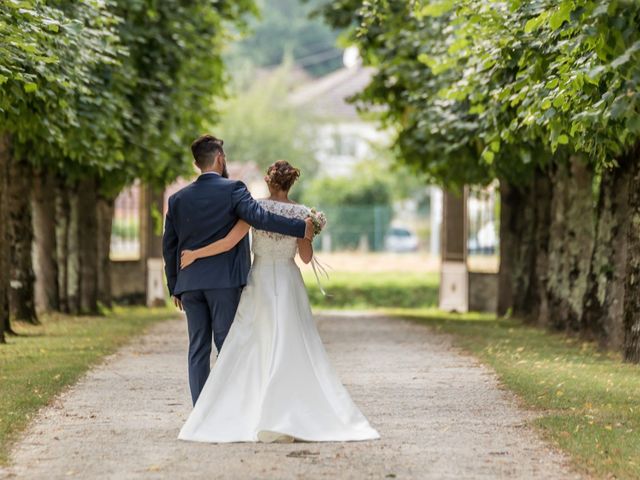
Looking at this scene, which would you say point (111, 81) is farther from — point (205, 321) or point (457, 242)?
point (457, 242)

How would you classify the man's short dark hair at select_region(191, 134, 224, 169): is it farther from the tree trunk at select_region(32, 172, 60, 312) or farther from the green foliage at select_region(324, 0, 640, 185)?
the tree trunk at select_region(32, 172, 60, 312)

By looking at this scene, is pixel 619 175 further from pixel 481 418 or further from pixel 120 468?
pixel 120 468

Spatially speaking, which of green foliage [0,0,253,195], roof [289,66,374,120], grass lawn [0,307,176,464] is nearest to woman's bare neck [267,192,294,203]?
grass lawn [0,307,176,464]

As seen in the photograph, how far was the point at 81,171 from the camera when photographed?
79.2 ft

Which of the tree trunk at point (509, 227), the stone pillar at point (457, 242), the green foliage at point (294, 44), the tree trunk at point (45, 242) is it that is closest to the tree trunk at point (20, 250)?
the tree trunk at point (45, 242)

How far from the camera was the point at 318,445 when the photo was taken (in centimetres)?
998

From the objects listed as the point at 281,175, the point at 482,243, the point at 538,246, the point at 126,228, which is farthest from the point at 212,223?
the point at 126,228

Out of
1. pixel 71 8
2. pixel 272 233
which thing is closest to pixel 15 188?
pixel 71 8

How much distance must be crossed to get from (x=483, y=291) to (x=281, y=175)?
71.6ft

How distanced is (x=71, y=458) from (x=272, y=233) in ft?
7.52

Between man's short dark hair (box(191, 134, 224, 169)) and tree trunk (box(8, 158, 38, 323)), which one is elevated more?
man's short dark hair (box(191, 134, 224, 169))

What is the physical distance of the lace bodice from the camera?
10.8 meters

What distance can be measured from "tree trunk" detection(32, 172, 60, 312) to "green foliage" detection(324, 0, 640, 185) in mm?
5876

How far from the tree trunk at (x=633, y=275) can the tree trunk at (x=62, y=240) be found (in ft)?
41.0
